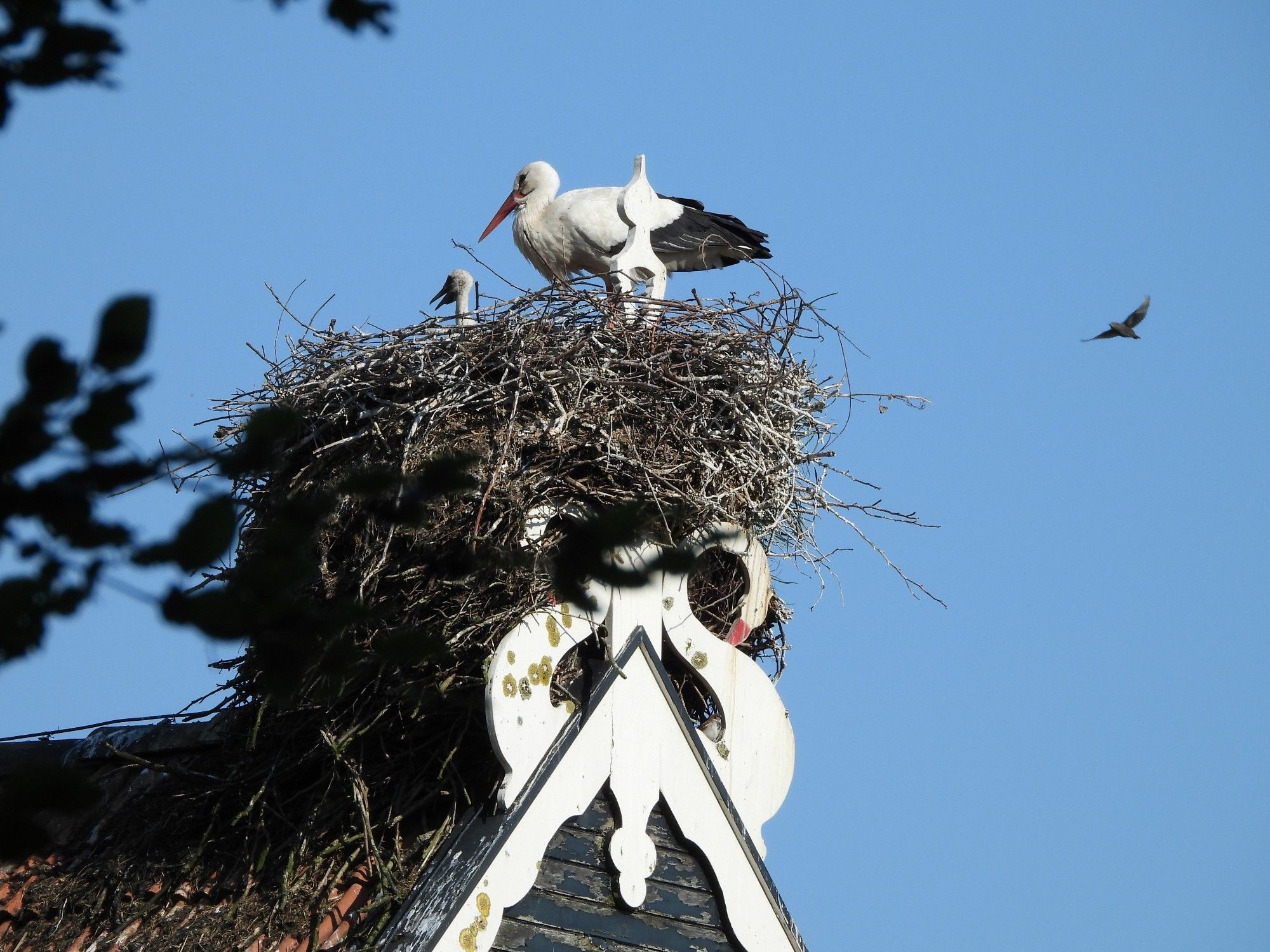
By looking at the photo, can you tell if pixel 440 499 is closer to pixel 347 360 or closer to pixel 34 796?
pixel 347 360

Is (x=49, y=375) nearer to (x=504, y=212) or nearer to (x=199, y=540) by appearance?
(x=199, y=540)

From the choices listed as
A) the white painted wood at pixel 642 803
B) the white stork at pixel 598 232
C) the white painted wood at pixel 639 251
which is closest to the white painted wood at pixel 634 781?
the white painted wood at pixel 642 803

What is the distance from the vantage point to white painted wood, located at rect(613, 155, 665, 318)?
25.0ft

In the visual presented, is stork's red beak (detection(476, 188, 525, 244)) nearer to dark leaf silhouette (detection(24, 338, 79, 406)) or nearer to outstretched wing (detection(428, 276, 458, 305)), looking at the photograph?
outstretched wing (detection(428, 276, 458, 305))

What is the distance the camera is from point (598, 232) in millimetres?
9961

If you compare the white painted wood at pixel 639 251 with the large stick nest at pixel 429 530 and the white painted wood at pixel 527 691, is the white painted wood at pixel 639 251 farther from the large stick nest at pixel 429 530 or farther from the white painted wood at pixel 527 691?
the white painted wood at pixel 527 691

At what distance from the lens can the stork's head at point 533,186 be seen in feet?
35.2

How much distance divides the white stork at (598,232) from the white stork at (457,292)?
2.03 ft

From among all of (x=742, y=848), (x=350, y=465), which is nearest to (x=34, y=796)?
(x=742, y=848)

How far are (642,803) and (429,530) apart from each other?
1401mm

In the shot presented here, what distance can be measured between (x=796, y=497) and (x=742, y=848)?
192cm

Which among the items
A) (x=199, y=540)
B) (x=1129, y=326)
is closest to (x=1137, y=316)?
(x=1129, y=326)

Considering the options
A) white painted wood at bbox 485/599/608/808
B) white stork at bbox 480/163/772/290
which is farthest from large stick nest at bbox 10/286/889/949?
white stork at bbox 480/163/772/290

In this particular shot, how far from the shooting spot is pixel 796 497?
7.18 m
